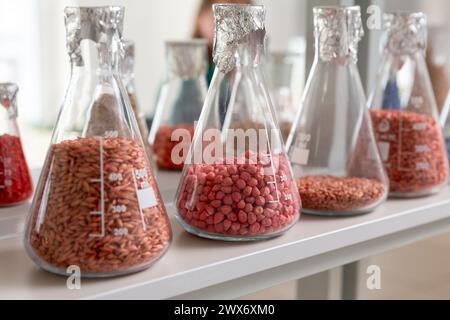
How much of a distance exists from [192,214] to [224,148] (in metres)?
0.09

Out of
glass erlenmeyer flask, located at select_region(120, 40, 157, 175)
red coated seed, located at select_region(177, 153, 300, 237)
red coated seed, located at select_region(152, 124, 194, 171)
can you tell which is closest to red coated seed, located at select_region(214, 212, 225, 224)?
red coated seed, located at select_region(177, 153, 300, 237)

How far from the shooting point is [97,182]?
598 mm

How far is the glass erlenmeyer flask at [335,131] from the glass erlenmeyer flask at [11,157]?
39 cm

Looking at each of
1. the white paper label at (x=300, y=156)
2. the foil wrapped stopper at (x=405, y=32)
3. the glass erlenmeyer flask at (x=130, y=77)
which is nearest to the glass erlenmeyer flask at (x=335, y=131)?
the white paper label at (x=300, y=156)

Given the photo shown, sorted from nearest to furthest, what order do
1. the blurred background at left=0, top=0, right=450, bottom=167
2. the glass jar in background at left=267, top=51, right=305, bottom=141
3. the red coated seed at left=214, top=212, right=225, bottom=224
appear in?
the red coated seed at left=214, top=212, right=225, bottom=224
the glass jar in background at left=267, top=51, right=305, bottom=141
the blurred background at left=0, top=0, right=450, bottom=167

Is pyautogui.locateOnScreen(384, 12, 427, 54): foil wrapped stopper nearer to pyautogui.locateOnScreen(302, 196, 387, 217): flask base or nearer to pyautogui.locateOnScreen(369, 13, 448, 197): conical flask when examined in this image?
pyautogui.locateOnScreen(369, 13, 448, 197): conical flask

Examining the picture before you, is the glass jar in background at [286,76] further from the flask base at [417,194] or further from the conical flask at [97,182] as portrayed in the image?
the conical flask at [97,182]

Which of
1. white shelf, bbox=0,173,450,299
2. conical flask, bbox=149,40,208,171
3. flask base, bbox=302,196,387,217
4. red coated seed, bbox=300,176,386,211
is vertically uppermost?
conical flask, bbox=149,40,208,171

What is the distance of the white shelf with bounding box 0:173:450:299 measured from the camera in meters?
0.60

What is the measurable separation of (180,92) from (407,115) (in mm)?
445

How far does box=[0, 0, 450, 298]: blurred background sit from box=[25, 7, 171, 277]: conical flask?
0.56 m
